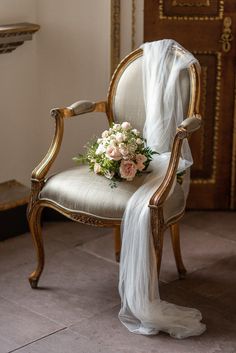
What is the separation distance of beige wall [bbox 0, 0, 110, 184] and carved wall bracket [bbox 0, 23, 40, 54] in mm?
71

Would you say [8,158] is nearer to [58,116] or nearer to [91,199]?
[58,116]

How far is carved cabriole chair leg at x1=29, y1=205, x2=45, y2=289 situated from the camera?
3.57 meters

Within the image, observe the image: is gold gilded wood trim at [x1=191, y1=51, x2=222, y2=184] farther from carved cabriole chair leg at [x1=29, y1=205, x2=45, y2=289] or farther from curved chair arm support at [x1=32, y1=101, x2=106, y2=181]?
carved cabriole chair leg at [x1=29, y1=205, x2=45, y2=289]

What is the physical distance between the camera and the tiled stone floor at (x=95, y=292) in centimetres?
318

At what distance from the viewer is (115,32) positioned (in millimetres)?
4266

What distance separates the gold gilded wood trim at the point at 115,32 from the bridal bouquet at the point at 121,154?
2.91 ft

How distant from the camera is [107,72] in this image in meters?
4.35

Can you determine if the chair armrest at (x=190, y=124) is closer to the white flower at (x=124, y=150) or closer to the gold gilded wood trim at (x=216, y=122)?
the white flower at (x=124, y=150)

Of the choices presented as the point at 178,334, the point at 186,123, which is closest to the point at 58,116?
the point at 186,123

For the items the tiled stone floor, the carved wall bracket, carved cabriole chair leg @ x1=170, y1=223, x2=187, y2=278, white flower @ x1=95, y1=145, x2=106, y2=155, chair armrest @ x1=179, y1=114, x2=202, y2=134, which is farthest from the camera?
the carved wall bracket

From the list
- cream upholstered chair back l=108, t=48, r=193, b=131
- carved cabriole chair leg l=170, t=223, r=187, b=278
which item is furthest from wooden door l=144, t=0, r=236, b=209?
carved cabriole chair leg l=170, t=223, r=187, b=278

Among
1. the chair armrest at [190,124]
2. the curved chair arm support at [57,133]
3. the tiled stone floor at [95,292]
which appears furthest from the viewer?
the curved chair arm support at [57,133]

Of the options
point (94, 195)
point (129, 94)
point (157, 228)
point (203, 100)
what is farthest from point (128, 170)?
point (203, 100)

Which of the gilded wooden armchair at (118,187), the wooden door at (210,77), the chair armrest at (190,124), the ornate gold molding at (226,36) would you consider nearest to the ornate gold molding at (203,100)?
the wooden door at (210,77)
